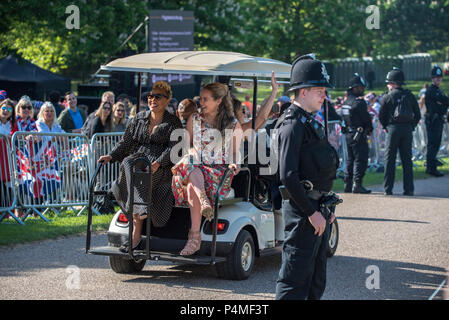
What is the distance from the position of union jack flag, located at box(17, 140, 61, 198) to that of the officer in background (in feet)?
20.6

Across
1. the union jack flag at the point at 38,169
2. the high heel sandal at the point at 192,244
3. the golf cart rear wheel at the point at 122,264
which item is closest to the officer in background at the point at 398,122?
the union jack flag at the point at 38,169

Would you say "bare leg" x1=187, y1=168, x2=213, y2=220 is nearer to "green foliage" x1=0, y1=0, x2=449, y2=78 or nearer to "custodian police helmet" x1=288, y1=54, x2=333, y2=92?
"custodian police helmet" x1=288, y1=54, x2=333, y2=92

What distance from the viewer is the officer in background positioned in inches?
590

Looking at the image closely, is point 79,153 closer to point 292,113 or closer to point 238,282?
point 238,282

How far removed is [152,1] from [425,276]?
21.1 m

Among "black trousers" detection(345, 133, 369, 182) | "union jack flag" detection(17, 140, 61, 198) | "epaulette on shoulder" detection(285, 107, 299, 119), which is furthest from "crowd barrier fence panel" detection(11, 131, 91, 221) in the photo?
"epaulette on shoulder" detection(285, 107, 299, 119)

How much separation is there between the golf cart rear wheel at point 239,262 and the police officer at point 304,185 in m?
2.38

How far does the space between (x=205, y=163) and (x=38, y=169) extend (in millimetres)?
4350

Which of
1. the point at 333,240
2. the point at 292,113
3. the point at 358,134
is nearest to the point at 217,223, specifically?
the point at 333,240

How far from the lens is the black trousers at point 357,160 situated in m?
15.3

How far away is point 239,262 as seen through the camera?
7.98 metres

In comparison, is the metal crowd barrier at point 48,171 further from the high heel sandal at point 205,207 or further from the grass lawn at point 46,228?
the high heel sandal at point 205,207
